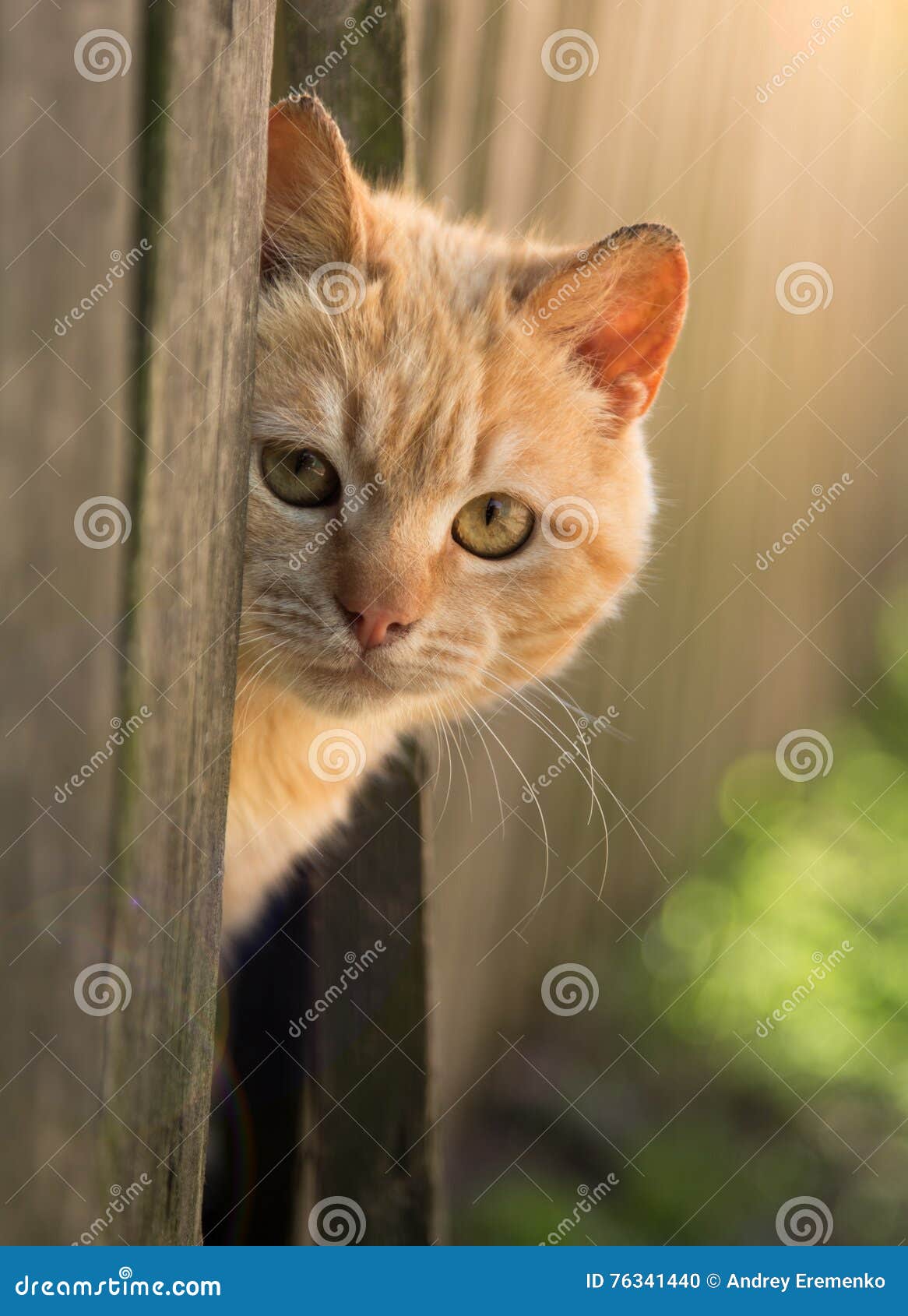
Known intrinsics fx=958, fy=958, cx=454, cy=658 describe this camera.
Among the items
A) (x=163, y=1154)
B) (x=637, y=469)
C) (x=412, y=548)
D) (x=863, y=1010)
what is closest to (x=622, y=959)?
(x=863, y=1010)

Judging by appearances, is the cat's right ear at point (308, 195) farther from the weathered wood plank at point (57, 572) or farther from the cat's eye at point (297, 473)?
the weathered wood plank at point (57, 572)

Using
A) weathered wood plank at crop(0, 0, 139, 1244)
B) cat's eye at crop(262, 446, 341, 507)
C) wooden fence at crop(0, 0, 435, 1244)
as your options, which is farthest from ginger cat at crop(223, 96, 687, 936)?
weathered wood plank at crop(0, 0, 139, 1244)

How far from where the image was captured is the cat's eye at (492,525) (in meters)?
1.10

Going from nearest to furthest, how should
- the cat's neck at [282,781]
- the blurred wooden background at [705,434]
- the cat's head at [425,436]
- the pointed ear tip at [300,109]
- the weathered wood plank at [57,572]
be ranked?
1. the weathered wood plank at [57,572]
2. the pointed ear tip at [300,109]
3. the cat's head at [425,436]
4. the cat's neck at [282,781]
5. the blurred wooden background at [705,434]

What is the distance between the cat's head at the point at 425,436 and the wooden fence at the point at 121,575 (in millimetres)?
394

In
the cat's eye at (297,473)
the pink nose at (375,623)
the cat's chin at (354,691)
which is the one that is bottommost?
the cat's chin at (354,691)

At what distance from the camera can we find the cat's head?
1.01m

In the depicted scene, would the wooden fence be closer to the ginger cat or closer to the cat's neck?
the ginger cat

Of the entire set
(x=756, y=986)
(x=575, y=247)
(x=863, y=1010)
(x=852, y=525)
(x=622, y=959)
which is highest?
(x=852, y=525)

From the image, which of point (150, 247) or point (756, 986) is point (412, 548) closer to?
point (150, 247)

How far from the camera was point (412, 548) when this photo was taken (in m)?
1.01

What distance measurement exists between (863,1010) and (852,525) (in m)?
1.11

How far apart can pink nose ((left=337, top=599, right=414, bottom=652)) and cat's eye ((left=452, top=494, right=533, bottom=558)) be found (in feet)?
0.47

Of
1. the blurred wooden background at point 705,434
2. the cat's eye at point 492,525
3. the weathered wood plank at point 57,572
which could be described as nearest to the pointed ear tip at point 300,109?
the cat's eye at point 492,525
